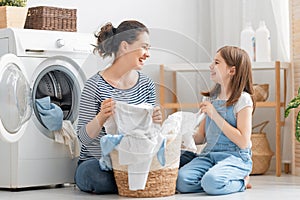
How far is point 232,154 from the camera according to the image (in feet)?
10.8

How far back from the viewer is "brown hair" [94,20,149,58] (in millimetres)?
2943

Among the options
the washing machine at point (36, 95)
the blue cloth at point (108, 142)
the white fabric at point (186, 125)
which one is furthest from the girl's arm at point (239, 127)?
the washing machine at point (36, 95)

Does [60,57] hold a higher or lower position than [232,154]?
higher

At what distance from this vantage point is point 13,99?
318 centimetres

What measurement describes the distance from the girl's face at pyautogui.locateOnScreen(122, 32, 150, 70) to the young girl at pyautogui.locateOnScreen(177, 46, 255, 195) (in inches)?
13.6

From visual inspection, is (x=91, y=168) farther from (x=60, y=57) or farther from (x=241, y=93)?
(x=241, y=93)

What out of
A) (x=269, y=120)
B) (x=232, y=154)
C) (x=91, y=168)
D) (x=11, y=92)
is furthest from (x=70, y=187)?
(x=269, y=120)

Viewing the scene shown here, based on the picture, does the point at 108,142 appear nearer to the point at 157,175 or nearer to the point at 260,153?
the point at 157,175

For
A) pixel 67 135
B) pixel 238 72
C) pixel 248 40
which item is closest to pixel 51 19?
pixel 67 135

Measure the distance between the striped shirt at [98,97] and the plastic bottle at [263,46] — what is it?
128cm

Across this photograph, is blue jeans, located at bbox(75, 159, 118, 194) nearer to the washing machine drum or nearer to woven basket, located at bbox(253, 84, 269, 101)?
the washing machine drum

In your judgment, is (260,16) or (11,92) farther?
(260,16)

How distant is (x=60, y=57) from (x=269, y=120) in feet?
5.20

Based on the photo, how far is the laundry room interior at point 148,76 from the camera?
302 cm
